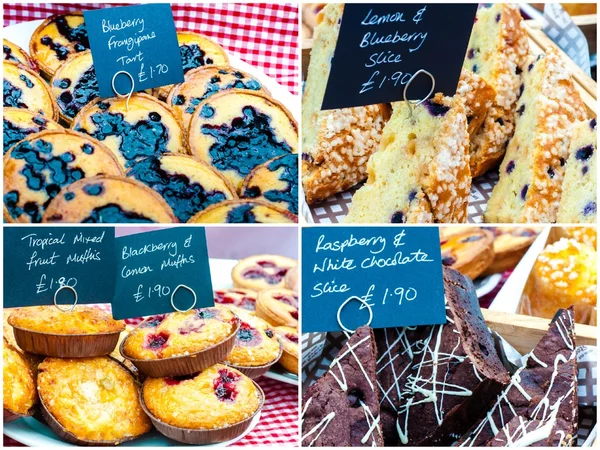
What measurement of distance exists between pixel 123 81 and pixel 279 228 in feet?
1.87

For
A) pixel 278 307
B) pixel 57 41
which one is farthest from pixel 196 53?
pixel 278 307

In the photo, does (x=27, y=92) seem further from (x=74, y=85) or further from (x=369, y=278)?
(x=369, y=278)

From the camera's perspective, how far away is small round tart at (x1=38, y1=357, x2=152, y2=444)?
167 centimetres

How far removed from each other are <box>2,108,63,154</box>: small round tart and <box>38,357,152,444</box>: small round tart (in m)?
0.57

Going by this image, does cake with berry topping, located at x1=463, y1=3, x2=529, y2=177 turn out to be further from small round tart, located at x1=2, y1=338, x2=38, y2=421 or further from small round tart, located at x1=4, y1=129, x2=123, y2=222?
small round tart, located at x1=2, y1=338, x2=38, y2=421

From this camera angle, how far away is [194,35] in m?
1.93

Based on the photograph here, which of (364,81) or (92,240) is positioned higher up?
(364,81)

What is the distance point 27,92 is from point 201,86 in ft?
1.51

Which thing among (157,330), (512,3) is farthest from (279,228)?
(512,3)

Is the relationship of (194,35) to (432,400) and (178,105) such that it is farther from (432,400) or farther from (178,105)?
(432,400)

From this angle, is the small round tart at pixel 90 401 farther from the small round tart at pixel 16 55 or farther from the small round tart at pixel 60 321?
the small round tart at pixel 16 55

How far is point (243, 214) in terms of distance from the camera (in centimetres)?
179

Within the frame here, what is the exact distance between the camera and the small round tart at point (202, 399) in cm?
169

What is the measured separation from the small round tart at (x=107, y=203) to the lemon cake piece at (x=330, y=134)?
448mm
